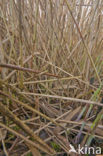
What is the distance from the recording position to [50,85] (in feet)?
2.65

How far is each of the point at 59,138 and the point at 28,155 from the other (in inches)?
5.6

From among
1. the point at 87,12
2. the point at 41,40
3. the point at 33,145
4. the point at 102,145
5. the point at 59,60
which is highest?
the point at 87,12

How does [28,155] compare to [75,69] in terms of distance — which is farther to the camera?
[75,69]

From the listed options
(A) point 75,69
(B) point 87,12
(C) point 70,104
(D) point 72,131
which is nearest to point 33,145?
(D) point 72,131

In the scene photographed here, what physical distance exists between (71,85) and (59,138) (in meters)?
0.31

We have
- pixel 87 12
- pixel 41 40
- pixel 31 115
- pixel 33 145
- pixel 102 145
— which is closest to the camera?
pixel 33 145

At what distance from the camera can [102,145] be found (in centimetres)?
58

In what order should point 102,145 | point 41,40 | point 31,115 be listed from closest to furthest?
point 102,145, point 31,115, point 41,40

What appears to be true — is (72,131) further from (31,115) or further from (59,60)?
(59,60)

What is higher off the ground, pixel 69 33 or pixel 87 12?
pixel 87 12

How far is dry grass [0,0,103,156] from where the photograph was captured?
0.52 meters

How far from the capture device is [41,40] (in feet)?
2.67

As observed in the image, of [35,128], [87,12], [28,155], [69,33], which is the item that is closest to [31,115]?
[35,128]

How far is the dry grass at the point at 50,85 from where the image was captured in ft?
1.70
